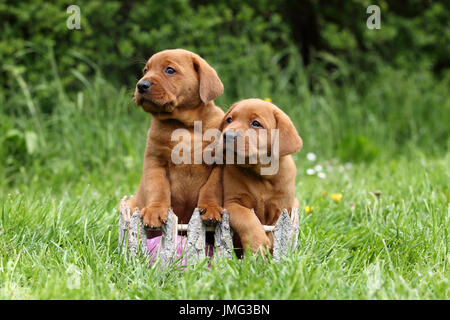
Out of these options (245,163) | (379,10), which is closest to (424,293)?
(245,163)

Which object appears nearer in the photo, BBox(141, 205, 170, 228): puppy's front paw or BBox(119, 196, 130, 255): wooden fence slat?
BBox(141, 205, 170, 228): puppy's front paw

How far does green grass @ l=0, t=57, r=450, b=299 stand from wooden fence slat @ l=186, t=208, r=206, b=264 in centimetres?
11

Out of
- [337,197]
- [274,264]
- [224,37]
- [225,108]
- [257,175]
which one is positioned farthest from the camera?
[224,37]

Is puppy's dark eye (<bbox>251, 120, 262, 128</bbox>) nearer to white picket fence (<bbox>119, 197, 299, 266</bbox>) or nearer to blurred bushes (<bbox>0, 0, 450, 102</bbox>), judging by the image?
white picket fence (<bbox>119, 197, 299, 266</bbox>)

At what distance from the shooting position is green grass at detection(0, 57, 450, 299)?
2713mm

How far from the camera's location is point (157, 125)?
3135 mm

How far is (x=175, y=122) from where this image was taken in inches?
123

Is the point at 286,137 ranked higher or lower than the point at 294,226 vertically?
higher

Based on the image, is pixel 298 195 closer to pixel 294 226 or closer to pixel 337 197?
pixel 337 197

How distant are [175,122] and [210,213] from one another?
0.56 m

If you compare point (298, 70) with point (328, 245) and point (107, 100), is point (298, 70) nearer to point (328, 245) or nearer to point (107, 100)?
point (107, 100)

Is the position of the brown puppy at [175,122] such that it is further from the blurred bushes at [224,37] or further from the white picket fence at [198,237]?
the blurred bushes at [224,37]

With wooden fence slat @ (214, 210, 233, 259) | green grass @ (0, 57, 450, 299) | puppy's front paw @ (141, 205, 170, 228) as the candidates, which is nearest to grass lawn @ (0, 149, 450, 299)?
green grass @ (0, 57, 450, 299)

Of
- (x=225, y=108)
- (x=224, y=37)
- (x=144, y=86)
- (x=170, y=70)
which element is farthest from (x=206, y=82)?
(x=224, y=37)
